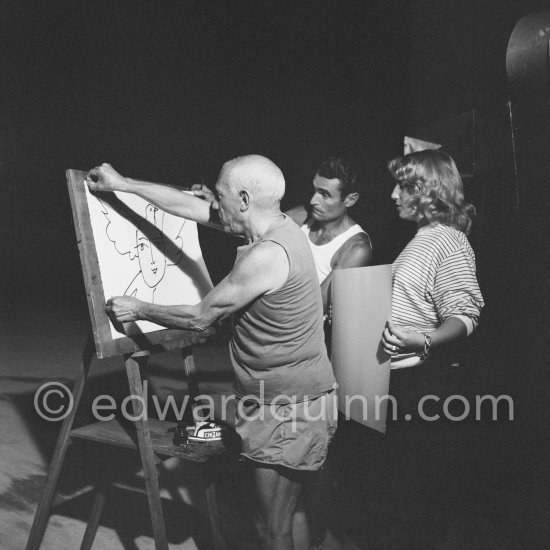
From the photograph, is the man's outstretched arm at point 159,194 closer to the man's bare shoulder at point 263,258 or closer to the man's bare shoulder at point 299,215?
the man's bare shoulder at point 263,258

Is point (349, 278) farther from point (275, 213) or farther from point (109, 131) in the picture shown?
point (109, 131)

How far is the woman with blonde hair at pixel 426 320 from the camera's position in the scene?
1.87m

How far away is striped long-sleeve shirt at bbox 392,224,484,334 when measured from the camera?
6.19ft

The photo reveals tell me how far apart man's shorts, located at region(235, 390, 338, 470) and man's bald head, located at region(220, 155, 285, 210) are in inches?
23.2

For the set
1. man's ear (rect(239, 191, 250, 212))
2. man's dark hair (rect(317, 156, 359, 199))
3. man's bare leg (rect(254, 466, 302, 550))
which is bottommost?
man's bare leg (rect(254, 466, 302, 550))

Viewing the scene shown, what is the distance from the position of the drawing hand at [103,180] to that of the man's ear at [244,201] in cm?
42

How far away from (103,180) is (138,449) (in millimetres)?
869

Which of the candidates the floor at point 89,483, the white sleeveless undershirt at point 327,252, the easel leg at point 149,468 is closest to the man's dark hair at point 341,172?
the white sleeveless undershirt at point 327,252

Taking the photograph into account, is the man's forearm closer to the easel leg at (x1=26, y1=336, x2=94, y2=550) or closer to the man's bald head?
the man's bald head

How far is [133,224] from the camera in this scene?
203cm

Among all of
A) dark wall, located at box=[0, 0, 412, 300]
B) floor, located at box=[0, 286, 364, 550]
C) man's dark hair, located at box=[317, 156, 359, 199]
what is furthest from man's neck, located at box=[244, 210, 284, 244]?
dark wall, located at box=[0, 0, 412, 300]

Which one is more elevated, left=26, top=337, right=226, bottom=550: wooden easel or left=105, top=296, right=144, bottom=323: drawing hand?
left=105, top=296, right=144, bottom=323: drawing hand

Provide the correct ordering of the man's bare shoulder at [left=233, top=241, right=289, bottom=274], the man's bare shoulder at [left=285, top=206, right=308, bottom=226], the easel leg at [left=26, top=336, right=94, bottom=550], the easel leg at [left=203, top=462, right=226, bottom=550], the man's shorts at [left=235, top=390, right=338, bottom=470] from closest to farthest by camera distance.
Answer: the man's bare shoulder at [left=233, top=241, right=289, bottom=274]
the man's shorts at [left=235, top=390, right=338, bottom=470]
the easel leg at [left=26, top=336, right=94, bottom=550]
the easel leg at [left=203, top=462, right=226, bottom=550]
the man's bare shoulder at [left=285, top=206, right=308, bottom=226]

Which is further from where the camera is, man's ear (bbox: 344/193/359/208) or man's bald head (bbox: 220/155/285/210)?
man's ear (bbox: 344/193/359/208)
